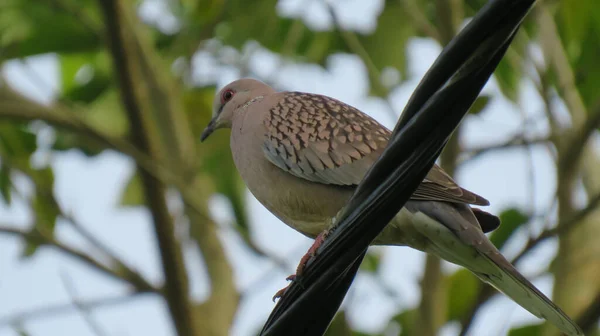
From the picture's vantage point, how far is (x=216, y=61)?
5934 millimetres

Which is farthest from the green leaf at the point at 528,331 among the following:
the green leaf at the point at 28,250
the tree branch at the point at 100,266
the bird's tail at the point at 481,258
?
the green leaf at the point at 28,250

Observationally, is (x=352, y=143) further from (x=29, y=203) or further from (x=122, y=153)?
(x=29, y=203)

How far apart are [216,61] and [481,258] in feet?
10.9

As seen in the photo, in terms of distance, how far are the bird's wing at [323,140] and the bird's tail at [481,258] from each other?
0.65ft

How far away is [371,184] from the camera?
1.98 m

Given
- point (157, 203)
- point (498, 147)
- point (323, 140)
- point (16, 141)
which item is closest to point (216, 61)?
point (157, 203)

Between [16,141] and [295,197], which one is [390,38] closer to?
[295,197]

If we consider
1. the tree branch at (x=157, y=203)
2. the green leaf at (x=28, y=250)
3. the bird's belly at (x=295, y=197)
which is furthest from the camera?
the green leaf at (x=28, y=250)

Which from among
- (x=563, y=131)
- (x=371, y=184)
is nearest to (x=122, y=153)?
(x=563, y=131)

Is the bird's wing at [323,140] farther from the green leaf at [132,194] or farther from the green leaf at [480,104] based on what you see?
the green leaf at [132,194]

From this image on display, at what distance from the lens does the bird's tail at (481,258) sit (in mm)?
2750

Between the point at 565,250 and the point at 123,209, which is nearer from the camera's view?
the point at 565,250

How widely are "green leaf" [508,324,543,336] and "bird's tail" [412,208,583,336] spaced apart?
1698mm

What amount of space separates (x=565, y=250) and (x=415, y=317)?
33.6 inches
